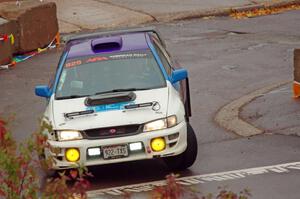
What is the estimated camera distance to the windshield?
38.8 ft

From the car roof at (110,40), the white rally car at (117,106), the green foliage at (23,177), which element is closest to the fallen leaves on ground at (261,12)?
the car roof at (110,40)

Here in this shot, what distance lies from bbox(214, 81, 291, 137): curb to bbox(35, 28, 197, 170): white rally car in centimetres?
131

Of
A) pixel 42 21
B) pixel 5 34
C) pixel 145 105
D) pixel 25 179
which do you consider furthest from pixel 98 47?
pixel 42 21

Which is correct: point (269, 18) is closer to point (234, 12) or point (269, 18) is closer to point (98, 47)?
point (234, 12)

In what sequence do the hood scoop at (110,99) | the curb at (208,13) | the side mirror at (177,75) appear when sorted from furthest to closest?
the curb at (208,13), the side mirror at (177,75), the hood scoop at (110,99)

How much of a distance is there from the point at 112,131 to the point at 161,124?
1.93ft

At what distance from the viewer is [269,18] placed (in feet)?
85.8

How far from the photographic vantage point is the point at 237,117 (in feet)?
48.5

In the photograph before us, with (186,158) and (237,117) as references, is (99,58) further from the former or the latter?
(237,117)

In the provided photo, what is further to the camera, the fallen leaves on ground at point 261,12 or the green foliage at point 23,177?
the fallen leaves on ground at point 261,12

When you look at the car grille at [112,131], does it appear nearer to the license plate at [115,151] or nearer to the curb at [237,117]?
the license plate at [115,151]

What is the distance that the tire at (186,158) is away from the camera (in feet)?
38.0

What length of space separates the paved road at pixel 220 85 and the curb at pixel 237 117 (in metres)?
0.15

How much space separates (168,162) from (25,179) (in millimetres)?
5443
